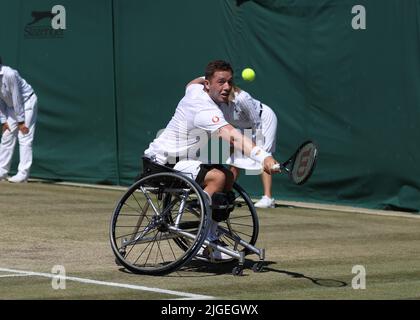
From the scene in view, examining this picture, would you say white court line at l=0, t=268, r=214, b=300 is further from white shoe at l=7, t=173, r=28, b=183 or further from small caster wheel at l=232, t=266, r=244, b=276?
white shoe at l=7, t=173, r=28, b=183

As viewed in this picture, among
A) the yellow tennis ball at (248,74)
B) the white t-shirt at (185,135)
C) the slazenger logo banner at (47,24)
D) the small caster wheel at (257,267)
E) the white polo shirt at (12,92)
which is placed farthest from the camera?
the slazenger logo banner at (47,24)

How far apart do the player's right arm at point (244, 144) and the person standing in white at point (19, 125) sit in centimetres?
808

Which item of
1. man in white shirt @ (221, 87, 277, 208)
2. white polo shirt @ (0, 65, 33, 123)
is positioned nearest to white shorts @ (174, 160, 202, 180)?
man in white shirt @ (221, 87, 277, 208)

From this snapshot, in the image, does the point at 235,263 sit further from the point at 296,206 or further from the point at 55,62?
the point at 55,62

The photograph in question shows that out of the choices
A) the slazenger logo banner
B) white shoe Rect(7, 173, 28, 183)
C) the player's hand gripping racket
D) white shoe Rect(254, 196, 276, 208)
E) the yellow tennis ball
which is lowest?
white shoe Rect(7, 173, 28, 183)

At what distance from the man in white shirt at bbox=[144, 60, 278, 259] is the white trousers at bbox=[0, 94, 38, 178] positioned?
7.86 m

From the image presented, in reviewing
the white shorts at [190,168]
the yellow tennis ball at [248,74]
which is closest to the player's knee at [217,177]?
the white shorts at [190,168]

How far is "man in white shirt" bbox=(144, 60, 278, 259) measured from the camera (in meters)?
8.70

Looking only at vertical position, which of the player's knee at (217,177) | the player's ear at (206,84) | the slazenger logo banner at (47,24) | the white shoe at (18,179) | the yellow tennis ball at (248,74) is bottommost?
the white shoe at (18,179)

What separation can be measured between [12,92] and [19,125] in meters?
0.54

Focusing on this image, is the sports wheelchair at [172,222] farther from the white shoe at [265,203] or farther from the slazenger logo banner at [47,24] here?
the slazenger logo banner at [47,24]

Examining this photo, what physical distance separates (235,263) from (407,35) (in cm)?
531

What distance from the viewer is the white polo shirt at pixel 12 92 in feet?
52.7
